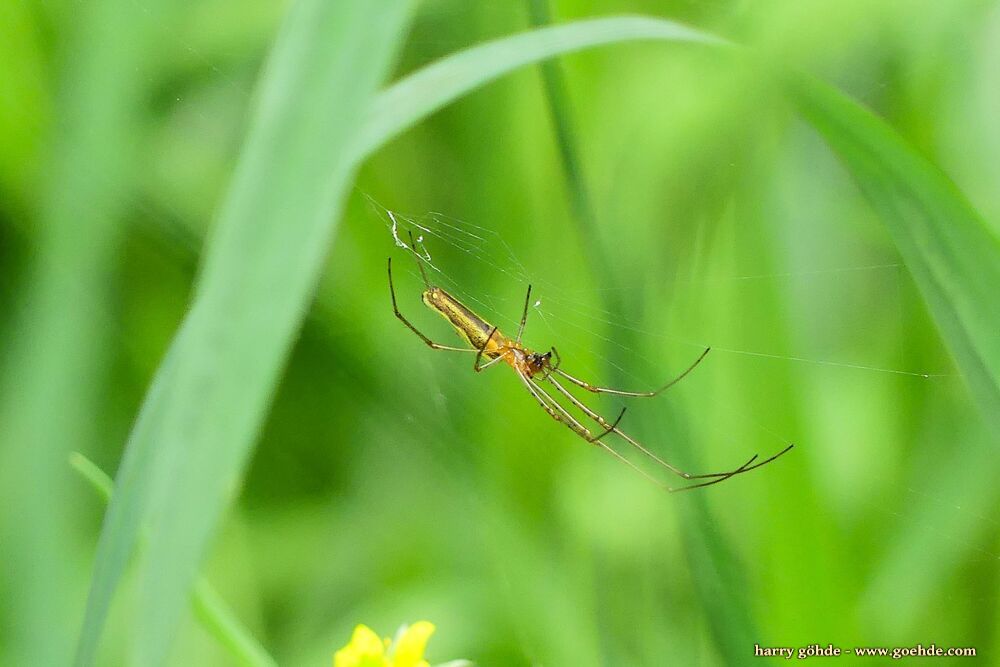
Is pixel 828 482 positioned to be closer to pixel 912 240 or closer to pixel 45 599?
pixel 912 240

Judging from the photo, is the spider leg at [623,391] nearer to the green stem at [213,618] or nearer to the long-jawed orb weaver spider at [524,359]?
the long-jawed orb weaver spider at [524,359]

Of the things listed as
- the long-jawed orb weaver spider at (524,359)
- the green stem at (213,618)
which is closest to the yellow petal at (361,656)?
the green stem at (213,618)

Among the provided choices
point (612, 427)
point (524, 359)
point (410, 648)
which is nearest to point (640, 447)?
point (612, 427)

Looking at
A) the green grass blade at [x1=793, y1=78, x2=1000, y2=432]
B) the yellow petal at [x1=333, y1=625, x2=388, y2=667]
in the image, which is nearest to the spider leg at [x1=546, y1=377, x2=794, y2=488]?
the green grass blade at [x1=793, y1=78, x2=1000, y2=432]

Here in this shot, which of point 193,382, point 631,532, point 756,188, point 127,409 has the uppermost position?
point 756,188

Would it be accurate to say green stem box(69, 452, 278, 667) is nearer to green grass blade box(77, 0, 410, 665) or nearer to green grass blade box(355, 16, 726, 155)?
green grass blade box(77, 0, 410, 665)

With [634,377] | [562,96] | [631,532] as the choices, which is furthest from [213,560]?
[562,96]
